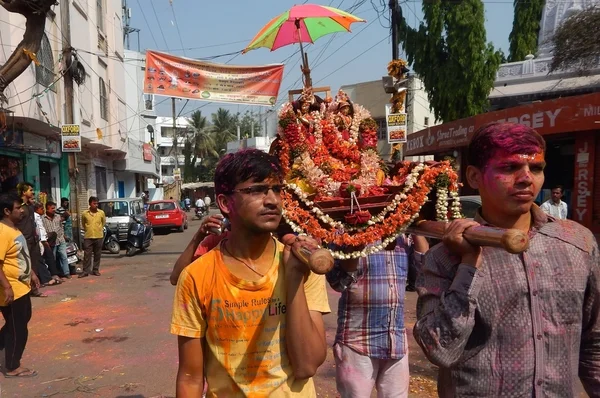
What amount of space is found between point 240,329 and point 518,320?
1031 millimetres

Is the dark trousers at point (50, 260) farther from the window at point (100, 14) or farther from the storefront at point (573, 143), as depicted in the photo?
the window at point (100, 14)

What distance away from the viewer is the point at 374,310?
2.74 metres

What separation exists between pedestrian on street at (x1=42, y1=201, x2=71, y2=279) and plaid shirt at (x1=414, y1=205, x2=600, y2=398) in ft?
32.8

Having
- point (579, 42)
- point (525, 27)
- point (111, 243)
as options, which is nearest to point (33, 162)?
point (111, 243)

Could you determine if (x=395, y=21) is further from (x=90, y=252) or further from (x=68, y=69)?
(x=90, y=252)

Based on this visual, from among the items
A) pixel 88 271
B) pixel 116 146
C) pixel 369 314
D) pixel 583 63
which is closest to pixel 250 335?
pixel 369 314

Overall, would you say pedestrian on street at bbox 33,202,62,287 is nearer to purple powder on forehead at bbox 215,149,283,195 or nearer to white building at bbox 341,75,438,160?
purple powder on forehead at bbox 215,149,283,195

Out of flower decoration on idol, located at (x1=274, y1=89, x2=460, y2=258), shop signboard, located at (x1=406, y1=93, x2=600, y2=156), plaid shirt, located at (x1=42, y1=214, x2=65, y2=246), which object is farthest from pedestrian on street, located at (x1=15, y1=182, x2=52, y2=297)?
shop signboard, located at (x1=406, y1=93, x2=600, y2=156)

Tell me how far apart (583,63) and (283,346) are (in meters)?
17.5

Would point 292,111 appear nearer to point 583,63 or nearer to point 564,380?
point 564,380

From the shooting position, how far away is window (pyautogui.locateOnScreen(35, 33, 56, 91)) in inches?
478

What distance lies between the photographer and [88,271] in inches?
435

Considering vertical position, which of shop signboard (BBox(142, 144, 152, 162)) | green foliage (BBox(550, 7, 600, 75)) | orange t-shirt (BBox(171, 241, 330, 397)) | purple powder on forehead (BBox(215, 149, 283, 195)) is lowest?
orange t-shirt (BBox(171, 241, 330, 397))

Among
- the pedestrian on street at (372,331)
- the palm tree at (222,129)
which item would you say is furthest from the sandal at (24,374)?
the palm tree at (222,129)
